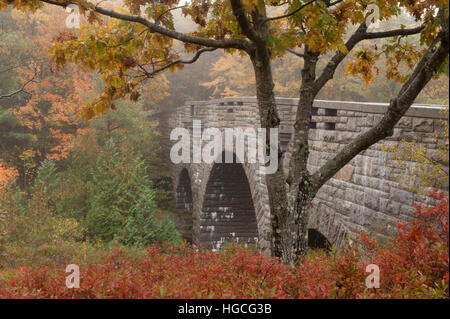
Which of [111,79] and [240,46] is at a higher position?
[240,46]

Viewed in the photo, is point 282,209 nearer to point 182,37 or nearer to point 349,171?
point 349,171

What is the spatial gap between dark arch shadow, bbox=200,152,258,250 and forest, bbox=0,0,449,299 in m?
1.46

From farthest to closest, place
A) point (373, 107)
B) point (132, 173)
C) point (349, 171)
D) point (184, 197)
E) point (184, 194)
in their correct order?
1. point (184, 197)
2. point (184, 194)
3. point (132, 173)
4. point (349, 171)
5. point (373, 107)

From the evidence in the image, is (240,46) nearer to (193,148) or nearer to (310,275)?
(310,275)

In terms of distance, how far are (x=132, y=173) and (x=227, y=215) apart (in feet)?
14.2

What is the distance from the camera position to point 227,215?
51.9ft

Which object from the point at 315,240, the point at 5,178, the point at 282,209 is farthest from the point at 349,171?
the point at 5,178

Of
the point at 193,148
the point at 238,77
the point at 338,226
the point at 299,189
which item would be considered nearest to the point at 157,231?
the point at 193,148

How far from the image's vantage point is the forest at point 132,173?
3.30 m

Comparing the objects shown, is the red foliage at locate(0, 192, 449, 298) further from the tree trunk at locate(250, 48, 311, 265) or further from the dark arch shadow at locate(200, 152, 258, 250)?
the dark arch shadow at locate(200, 152, 258, 250)

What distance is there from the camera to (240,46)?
4320 millimetres

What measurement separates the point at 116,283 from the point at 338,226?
3970 mm
